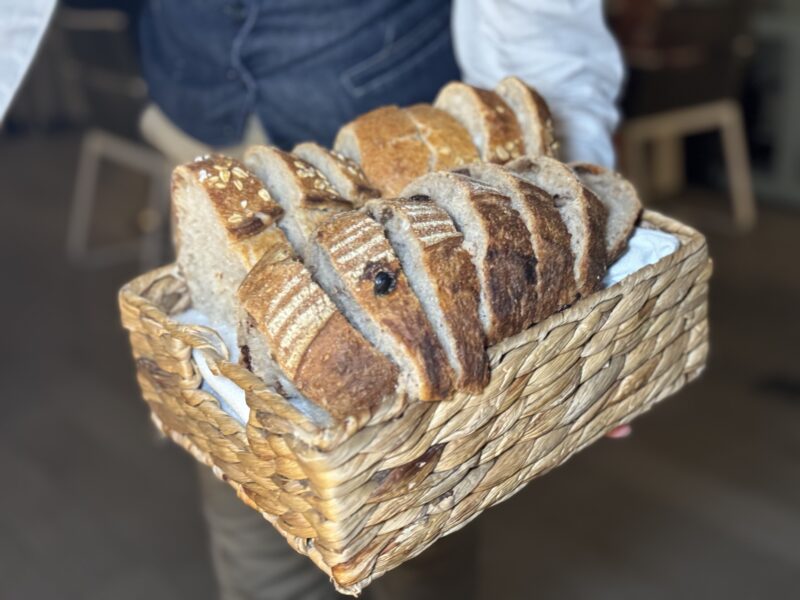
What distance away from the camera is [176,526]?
212 cm

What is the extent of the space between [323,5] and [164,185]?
2243 mm

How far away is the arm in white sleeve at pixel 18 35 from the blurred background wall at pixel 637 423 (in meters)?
0.68

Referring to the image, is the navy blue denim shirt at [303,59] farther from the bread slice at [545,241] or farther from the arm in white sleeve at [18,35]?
the bread slice at [545,241]

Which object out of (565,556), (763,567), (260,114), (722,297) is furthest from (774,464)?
(260,114)

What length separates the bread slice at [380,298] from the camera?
0.73m

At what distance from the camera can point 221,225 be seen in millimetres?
882

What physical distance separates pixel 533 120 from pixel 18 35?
60cm

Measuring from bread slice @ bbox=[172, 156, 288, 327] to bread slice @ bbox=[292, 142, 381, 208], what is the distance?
77 millimetres

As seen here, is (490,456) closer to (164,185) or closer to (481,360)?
(481,360)

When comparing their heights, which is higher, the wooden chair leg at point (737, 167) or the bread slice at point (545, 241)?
the bread slice at point (545, 241)

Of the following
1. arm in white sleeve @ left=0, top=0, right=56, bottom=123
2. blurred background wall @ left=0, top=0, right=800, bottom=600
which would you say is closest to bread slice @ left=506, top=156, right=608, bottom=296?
arm in white sleeve @ left=0, top=0, right=56, bottom=123

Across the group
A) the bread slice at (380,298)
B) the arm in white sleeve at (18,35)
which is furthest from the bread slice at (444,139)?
the arm in white sleeve at (18,35)

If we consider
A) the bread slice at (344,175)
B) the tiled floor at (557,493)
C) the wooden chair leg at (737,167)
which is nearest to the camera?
the bread slice at (344,175)

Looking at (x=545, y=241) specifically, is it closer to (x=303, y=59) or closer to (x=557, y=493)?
(x=303, y=59)
